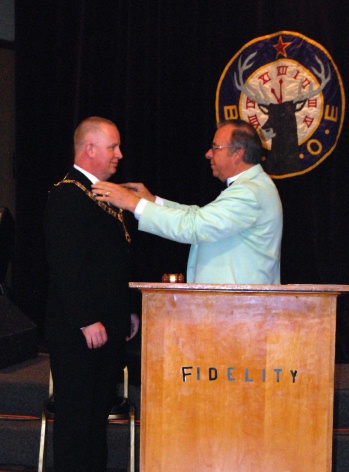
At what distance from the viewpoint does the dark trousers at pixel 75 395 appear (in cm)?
263

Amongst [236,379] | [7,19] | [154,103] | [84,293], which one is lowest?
[236,379]

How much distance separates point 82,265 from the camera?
8.47ft

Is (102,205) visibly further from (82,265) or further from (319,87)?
(319,87)

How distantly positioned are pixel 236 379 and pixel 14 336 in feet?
6.12

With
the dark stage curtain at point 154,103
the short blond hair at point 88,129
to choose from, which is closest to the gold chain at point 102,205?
the short blond hair at point 88,129

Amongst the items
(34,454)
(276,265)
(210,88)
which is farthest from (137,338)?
(210,88)

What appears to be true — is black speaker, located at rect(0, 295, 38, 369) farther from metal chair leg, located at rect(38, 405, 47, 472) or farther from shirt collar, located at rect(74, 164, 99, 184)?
shirt collar, located at rect(74, 164, 99, 184)

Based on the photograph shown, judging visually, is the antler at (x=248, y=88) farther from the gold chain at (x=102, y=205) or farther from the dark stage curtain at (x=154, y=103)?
the gold chain at (x=102, y=205)

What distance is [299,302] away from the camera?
235 cm

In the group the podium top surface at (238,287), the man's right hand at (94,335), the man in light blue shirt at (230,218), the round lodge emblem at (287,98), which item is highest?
the round lodge emblem at (287,98)

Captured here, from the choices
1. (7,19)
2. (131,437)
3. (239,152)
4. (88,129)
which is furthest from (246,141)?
(7,19)

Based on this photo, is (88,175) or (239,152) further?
(239,152)

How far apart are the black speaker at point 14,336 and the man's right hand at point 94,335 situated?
4.42 feet

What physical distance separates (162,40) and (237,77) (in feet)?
1.75
